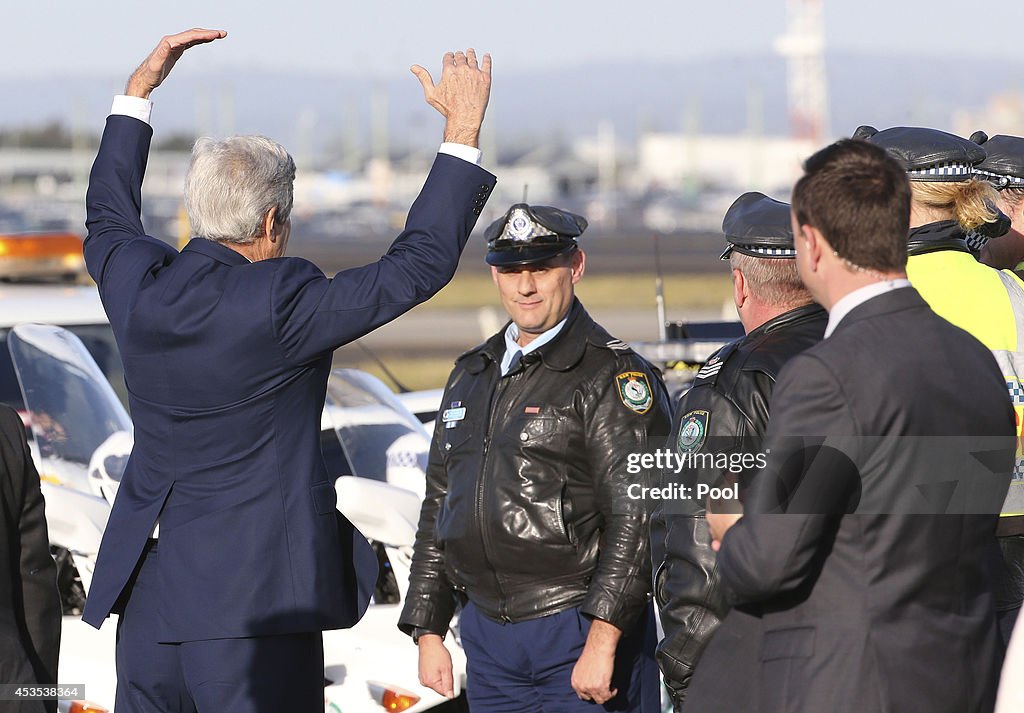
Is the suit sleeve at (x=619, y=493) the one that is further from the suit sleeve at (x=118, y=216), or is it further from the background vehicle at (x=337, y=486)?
the background vehicle at (x=337, y=486)

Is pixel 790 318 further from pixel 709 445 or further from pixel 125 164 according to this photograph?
pixel 125 164

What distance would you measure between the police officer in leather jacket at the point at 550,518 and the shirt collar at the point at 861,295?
1268mm

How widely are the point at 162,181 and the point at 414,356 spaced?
102m

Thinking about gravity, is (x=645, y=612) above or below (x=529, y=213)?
below

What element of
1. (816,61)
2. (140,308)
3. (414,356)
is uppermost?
(816,61)

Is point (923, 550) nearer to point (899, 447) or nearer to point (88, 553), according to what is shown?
point (899, 447)

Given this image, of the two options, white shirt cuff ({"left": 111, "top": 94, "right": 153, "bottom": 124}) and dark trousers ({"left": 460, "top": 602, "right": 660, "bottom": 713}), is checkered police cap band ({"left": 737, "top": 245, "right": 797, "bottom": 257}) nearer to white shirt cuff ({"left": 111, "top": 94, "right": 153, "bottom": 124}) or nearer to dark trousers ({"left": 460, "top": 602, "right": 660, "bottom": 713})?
dark trousers ({"left": 460, "top": 602, "right": 660, "bottom": 713})

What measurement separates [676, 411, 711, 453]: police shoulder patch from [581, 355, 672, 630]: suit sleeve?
2.22ft

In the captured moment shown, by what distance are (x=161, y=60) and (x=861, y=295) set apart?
1.77 metres

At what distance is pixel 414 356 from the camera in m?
14.5

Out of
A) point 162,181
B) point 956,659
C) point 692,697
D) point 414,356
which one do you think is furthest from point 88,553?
point 162,181

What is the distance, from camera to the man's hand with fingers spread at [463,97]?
2863mm

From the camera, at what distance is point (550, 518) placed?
11.5 ft

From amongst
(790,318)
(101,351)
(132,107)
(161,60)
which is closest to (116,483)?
(101,351)
